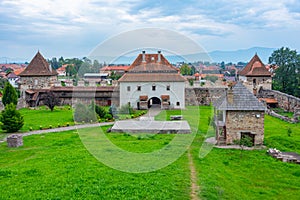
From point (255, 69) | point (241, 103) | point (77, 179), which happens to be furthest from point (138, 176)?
point (255, 69)

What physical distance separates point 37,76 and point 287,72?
29.2 meters

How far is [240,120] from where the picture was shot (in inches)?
600

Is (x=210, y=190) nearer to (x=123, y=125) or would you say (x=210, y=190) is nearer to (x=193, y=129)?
(x=193, y=129)

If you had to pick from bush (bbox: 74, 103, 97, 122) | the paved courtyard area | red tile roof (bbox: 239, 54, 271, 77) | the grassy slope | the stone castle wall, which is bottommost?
the grassy slope

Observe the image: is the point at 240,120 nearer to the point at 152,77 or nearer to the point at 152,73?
the point at 152,77

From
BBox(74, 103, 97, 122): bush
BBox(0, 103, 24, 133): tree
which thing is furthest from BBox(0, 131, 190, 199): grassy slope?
BBox(74, 103, 97, 122): bush

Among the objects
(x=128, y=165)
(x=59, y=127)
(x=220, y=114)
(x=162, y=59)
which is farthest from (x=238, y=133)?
(x=162, y=59)

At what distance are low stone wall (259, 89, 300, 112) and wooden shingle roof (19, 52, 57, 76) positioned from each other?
24.4 m

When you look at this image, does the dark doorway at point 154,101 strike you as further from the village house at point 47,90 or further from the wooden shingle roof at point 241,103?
the wooden shingle roof at point 241,103

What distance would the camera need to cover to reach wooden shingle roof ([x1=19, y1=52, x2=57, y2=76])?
36.7 meters

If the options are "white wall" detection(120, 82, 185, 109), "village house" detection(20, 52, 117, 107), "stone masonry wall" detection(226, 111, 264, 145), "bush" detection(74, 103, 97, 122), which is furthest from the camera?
"village house" detection(20, 52, 117, 107)

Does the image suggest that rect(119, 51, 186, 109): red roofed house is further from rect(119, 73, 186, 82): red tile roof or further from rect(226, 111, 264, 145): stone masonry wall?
rect(226, 111, 264, 145): stone masonry wall

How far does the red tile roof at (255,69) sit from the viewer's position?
123 feet

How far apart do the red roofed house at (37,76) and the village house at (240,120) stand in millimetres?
26361
